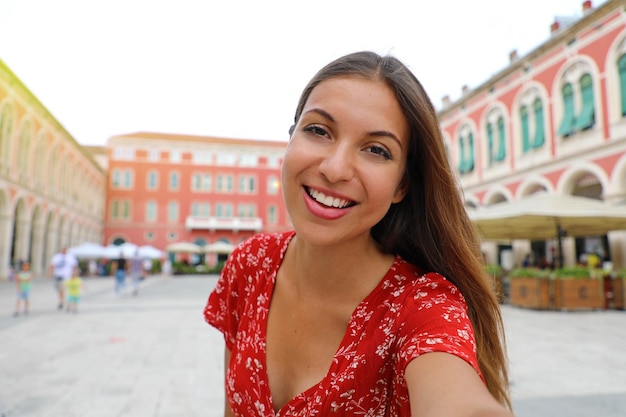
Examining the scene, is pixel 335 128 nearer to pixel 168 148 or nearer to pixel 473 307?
pixel 473 307

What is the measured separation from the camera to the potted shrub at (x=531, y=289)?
365 inches

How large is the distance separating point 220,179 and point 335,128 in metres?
42.6

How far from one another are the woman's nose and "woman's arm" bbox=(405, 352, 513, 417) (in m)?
0.45

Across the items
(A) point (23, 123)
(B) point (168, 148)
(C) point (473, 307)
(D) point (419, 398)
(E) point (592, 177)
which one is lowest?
(D) point (419, 398)

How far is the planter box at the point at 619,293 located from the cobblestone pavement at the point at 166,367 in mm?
1867

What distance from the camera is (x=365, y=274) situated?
Result: 4.04ft

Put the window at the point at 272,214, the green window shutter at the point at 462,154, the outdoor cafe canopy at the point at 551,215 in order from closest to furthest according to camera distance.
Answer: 1. the outdoor cafe canopy at the point at 551,215
2. the green window shutter at the point at 462,154
3. the window at the point at 272,214

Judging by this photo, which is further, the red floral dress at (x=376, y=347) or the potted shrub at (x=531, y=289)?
the potted shrub at (x=531, y=289)

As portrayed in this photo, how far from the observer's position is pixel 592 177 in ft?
50.3

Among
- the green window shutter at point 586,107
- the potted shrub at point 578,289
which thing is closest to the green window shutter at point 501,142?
the green window shutter at point 586,107

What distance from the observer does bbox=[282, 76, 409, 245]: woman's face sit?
1.08 metres

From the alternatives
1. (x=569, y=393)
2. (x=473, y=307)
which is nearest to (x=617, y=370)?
(x=569, y=393)

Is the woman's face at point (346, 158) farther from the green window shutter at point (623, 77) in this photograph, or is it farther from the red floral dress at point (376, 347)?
the green window shutter at point (623, 77)

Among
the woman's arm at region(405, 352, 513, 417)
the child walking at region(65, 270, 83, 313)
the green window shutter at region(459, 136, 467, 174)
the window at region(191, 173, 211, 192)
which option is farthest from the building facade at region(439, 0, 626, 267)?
the window at region(191, 173, 211, 192)
